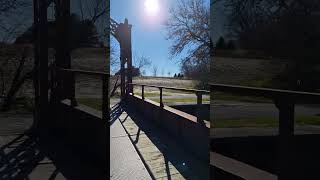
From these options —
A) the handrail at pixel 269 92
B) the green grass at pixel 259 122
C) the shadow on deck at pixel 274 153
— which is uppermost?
the handrail at pixel 269 92

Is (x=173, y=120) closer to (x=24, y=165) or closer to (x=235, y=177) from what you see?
(x=24, y=165)

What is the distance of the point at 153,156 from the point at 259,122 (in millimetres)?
2450

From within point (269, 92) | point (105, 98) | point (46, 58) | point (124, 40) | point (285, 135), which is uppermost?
point (124, 40)

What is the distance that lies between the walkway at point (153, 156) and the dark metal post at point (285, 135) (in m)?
1.62

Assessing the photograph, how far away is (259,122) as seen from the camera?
2547mm

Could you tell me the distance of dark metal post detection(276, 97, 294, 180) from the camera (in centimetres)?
231

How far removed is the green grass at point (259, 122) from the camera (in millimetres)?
2130

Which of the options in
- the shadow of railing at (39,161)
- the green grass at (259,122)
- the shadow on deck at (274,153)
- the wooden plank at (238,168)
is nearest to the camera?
the green grass at (259,122)

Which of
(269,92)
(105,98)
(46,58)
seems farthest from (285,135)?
(46,58)

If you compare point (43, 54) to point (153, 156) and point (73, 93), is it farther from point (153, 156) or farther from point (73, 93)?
point (153, 156)

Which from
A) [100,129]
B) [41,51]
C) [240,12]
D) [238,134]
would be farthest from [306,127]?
[41,51]

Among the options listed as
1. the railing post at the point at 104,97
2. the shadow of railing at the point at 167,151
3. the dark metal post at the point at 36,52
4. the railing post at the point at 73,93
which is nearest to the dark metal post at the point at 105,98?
the railing post at the point at 104,97

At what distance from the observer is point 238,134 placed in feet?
9.40

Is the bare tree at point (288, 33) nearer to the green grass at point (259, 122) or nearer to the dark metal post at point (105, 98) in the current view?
the green grass at point (259, 122)
